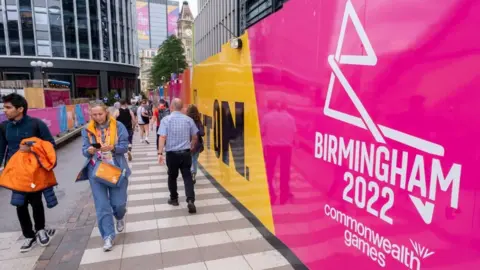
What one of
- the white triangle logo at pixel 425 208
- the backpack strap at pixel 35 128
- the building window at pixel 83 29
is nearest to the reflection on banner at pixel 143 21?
the building window at pixel 83 29

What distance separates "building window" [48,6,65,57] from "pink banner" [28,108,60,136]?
117 ft

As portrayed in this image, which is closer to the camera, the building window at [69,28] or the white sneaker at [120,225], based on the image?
the white sneaker at [120,225]

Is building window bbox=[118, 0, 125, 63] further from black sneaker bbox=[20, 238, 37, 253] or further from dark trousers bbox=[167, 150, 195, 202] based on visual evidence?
black sneaker bbox=[20, 238, 37, 253]

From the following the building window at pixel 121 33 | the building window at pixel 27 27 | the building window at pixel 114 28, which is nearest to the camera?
the building window at pixel 27 27

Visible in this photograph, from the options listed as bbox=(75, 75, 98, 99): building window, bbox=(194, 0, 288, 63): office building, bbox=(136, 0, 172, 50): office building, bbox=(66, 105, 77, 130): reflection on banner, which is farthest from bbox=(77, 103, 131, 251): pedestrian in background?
bbox=(136, 0, 172, 50): office building

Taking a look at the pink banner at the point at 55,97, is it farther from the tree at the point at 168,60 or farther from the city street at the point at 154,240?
the tree at the point at 168,60

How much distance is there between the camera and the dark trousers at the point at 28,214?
3885 mm

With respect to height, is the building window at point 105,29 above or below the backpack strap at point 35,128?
above

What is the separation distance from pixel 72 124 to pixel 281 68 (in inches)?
651

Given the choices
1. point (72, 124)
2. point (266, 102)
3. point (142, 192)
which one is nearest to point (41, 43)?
point (72, 124)

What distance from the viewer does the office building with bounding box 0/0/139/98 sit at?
4181 cm

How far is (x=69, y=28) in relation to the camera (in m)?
45.4

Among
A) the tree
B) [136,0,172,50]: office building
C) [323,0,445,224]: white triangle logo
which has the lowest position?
[323,0,445,224]: white triangle logo

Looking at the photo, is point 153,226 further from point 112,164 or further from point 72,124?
point 72,124
